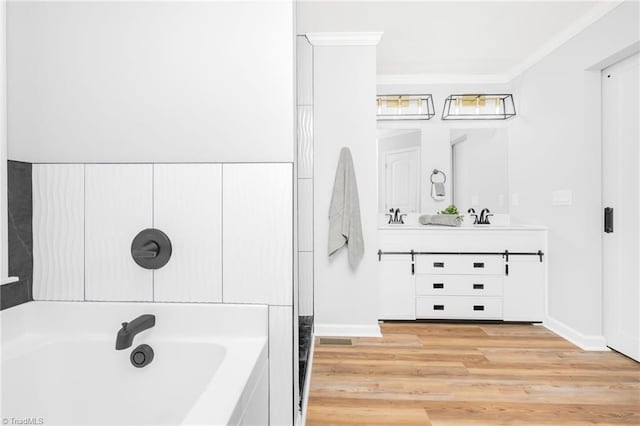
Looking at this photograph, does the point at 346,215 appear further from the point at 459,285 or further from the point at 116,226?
the point at 116,226

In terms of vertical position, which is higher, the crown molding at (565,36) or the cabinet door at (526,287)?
the crown molding at (565,36)

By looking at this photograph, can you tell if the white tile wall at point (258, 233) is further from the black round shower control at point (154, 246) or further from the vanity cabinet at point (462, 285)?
the vanity cabinet at point (462, 285)

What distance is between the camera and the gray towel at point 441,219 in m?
3.19

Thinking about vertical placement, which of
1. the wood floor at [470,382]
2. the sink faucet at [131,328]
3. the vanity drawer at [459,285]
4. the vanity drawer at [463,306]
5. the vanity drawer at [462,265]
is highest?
the sink faucet at [131,328]

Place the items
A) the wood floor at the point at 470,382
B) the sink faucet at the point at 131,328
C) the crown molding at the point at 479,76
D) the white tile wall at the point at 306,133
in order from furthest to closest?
1. the crown molding at the point at 479,76
2. the white tile wall at the point at 306,133
3. the wood floor at the point at 470,382
4. the sink faucet at the point at 131,328

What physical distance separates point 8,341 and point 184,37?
1122 mm

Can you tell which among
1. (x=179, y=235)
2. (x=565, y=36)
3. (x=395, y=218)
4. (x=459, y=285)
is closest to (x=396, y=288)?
(x=459, y=285)

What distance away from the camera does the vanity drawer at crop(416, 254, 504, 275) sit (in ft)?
9.64

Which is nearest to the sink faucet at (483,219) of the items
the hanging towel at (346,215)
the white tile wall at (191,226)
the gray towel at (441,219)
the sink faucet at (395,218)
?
the gray towel at (441,219)

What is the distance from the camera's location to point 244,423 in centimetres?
85

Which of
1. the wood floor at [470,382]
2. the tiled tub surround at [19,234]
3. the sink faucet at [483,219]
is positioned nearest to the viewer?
the tiled tub surround at [19,234]

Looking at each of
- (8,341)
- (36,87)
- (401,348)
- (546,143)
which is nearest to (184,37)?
(36,87)

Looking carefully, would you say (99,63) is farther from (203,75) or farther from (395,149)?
(395,149)

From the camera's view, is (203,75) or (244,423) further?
(203,75)
